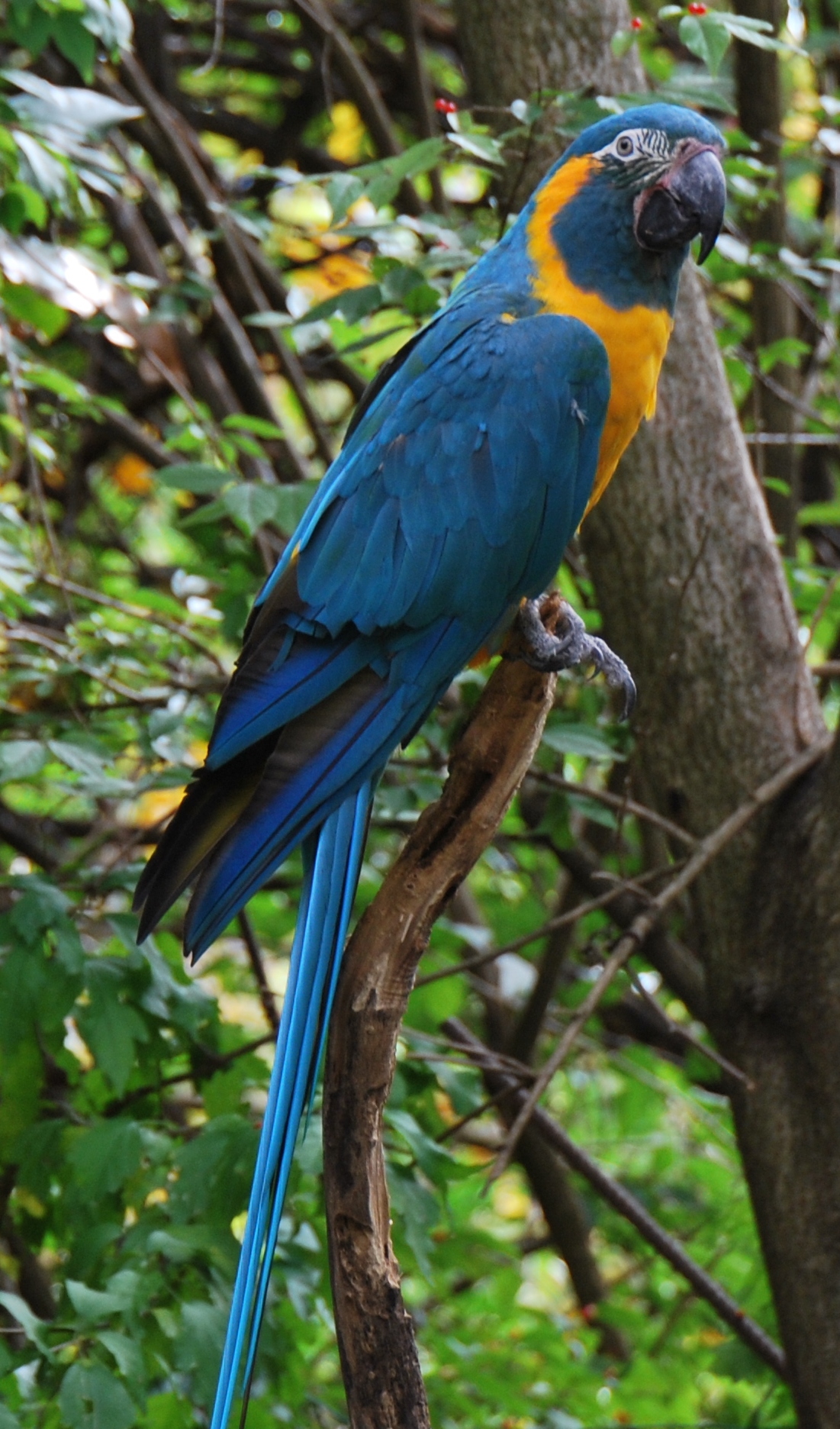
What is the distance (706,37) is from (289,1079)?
1.54 metres

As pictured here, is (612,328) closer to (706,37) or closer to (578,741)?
(706,37)

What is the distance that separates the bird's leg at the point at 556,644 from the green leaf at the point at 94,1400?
1.03 m

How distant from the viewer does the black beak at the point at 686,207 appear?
6.64ft

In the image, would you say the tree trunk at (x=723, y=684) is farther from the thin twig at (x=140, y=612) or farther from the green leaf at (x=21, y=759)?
the green leaf at (x=21, y=759)

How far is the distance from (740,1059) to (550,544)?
3.56 ft

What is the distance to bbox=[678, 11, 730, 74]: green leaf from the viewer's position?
200 centimetres

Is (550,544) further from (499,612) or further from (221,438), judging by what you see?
(221,438)

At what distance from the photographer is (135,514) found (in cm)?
443

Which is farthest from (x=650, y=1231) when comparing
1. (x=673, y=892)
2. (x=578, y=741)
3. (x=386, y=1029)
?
(x=386, y=1029)

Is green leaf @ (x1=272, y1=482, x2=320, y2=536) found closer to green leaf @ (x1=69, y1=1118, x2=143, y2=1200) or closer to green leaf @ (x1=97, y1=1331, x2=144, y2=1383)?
green leaf @ (x1=69, y1=1118, x2=143, y2=1200)

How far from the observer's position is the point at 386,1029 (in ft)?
5.51

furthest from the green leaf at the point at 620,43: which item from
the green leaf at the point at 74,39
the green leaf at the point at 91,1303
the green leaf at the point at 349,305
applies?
the green leaf at the point at 91,1303

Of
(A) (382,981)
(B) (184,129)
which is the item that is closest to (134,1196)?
(A) (382,981)

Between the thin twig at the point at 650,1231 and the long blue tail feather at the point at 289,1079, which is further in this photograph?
the thin twig at the point at 650,1231
